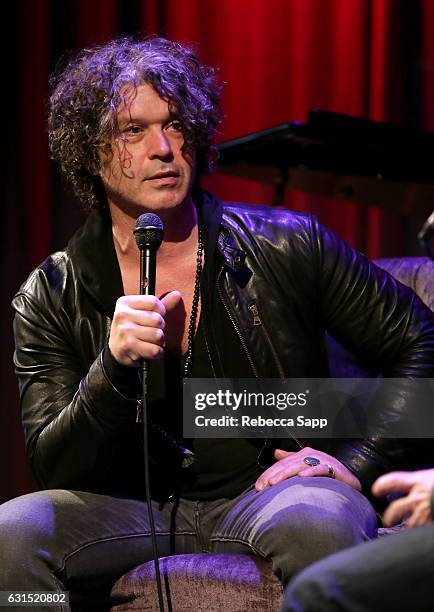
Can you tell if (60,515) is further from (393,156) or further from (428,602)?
(393,156)

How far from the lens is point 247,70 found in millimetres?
3838

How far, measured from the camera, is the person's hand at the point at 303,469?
1.91m

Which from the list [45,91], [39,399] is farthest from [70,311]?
[45,91]

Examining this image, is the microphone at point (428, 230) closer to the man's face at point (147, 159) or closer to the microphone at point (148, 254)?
the microphone at point (148, 254)

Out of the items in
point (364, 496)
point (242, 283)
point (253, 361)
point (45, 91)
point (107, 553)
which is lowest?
point (107, 553)

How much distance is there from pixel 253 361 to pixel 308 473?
0.35 meters

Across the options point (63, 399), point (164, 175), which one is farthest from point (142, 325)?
point (164, 175)

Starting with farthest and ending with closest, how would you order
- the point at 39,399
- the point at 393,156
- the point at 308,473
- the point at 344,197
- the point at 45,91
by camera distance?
the point at 45,91 → the point at 344,197 → the point at 393,156 → the point at 39,399 → the point at 308,473

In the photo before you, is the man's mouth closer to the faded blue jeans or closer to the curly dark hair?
the curly dark hair

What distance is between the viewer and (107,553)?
1.92 metres

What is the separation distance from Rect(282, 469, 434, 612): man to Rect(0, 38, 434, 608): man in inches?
24.1

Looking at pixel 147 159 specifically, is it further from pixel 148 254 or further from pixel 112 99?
pixel 148 254

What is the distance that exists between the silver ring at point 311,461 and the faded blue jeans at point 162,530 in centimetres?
7

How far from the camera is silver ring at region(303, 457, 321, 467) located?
1.92m
